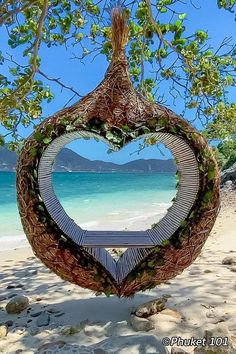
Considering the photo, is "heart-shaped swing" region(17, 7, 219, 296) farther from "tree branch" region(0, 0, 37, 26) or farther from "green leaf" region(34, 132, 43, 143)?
"tree branch" region(0, 0, 37, 26)

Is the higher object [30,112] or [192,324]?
[30,112]

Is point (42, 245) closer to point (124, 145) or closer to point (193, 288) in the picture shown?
point (124, 145)

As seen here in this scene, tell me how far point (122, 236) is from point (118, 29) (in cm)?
172

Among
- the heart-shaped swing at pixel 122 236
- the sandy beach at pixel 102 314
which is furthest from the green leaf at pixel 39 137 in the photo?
the sandy beach at pixel 102 314

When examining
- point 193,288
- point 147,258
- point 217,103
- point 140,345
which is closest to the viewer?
point 140,345

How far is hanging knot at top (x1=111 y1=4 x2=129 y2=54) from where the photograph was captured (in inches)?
129

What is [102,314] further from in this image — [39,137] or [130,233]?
[39,137]

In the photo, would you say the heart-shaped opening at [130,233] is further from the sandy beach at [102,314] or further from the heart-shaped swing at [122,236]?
the sandy beach at [102,314]

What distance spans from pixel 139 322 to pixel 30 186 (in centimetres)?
141

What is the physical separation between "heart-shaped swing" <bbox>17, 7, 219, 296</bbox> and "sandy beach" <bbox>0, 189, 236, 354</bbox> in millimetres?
355

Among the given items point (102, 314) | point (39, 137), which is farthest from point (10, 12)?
point (102, 314)

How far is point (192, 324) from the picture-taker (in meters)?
3.18

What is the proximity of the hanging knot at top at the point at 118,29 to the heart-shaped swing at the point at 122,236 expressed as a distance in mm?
12

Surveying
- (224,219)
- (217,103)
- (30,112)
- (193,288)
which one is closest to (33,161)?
(193,288)
